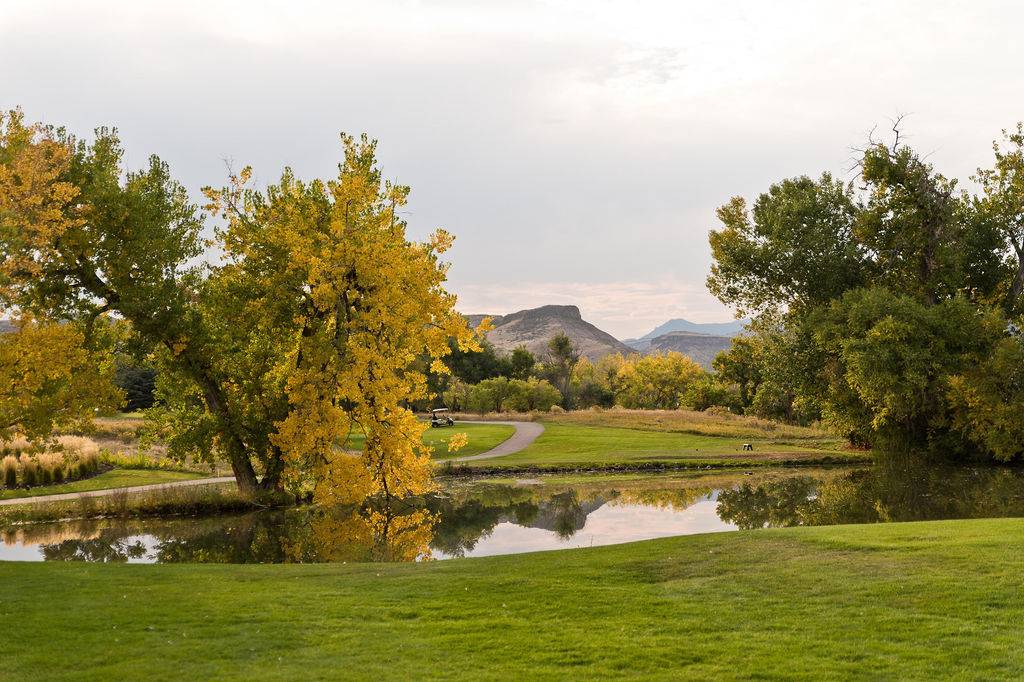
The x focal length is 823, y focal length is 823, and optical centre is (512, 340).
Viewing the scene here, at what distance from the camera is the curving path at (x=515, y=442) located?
42.1 metres

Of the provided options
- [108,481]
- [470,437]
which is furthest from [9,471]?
[470,437]

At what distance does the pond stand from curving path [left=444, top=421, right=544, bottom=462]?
26.1 ft

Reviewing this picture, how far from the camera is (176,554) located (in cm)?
2056

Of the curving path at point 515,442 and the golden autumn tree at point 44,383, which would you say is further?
the curving path at point 515,442

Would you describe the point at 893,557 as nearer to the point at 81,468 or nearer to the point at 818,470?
the point at 818,470

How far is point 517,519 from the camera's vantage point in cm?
2511

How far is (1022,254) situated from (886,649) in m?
38.9

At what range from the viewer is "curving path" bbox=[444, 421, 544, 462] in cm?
4209

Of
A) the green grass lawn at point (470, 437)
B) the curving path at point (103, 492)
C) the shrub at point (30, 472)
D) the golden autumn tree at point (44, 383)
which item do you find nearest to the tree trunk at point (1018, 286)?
the green grass lawn at point (470, 437)

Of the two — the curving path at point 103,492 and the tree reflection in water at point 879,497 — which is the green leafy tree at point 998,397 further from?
the curving path at point 103,492

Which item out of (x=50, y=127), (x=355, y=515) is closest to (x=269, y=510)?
(x=355, y=515)

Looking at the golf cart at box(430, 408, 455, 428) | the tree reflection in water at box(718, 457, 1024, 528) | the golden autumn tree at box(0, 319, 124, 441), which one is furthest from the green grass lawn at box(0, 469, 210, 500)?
the golf cart at box(430, 408, 455, 428)

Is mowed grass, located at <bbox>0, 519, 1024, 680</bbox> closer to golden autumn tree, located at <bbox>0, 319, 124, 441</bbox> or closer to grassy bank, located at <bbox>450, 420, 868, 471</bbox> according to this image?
golden autumn tree, located at <bbox>0, 319, 124, 441</bbox>

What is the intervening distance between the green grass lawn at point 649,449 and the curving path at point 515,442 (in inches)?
27.6
